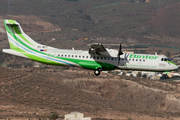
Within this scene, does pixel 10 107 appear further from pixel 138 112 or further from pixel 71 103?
pixel 138 112

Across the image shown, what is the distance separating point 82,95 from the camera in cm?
12269

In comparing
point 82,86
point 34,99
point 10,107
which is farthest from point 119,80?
point 10,107

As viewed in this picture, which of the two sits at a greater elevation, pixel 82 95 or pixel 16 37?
pixel 16 37

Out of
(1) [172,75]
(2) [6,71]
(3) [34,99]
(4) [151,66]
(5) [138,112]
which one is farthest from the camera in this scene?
(1) [172,75]

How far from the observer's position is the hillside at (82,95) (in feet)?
342

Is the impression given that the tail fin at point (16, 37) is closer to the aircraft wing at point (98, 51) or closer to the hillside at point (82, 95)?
the aircraft wing at point (98, 51)

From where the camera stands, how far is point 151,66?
55.4 metres

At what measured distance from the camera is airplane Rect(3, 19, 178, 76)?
54.5m

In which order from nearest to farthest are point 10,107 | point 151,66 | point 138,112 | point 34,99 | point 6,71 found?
point 151,66 → point 10,107 → point 34,99 → point 138,112 → point 6,71

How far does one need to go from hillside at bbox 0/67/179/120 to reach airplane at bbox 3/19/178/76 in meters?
40.8

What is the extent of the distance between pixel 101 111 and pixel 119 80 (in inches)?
1532

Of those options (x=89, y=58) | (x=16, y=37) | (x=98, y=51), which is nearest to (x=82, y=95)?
(x=16, y=37)

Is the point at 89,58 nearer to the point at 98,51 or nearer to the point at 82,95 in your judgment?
the point at 98,51

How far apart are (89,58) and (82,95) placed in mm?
69192
